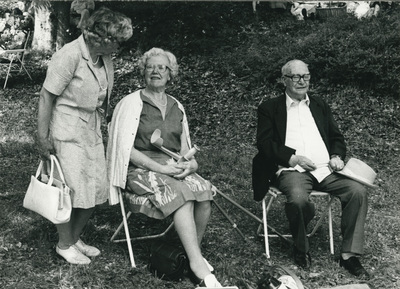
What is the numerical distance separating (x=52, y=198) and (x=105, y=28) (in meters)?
1.23

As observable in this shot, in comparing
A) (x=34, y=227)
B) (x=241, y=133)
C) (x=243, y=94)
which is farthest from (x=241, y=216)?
(x=243, y=94)

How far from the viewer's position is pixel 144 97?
15.4ft

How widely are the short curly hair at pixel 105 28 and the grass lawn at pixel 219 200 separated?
5.44ft

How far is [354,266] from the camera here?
4.52m

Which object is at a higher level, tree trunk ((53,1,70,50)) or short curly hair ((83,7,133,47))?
tree trunk ((53,1,70,50))

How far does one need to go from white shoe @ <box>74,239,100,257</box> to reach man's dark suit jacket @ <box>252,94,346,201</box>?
1337 mm

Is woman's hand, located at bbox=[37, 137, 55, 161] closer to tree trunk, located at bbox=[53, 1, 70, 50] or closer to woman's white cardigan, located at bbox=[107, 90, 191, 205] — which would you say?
woman's white cardigan, located at bbox=[107, 90, 191, 205]

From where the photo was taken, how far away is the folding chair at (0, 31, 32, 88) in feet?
36.1

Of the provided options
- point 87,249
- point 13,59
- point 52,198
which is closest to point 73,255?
point 87,249

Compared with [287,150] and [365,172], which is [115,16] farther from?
[365,172]

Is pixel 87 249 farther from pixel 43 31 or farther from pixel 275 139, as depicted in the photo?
pixel 43 31

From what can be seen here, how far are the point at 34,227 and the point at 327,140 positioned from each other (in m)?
2.59

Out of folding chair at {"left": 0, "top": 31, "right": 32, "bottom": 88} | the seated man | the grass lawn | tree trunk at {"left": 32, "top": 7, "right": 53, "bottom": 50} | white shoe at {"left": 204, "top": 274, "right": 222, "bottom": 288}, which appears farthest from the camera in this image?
tree trunk at {"left": 32, "top": 7, "right": 53, "bottom": 50}

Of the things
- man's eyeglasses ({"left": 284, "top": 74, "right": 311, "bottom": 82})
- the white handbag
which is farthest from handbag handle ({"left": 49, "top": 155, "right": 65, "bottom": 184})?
man's eyeglasses ({"left": 284, "top": 74, "right": 311, "bottom": 82})
